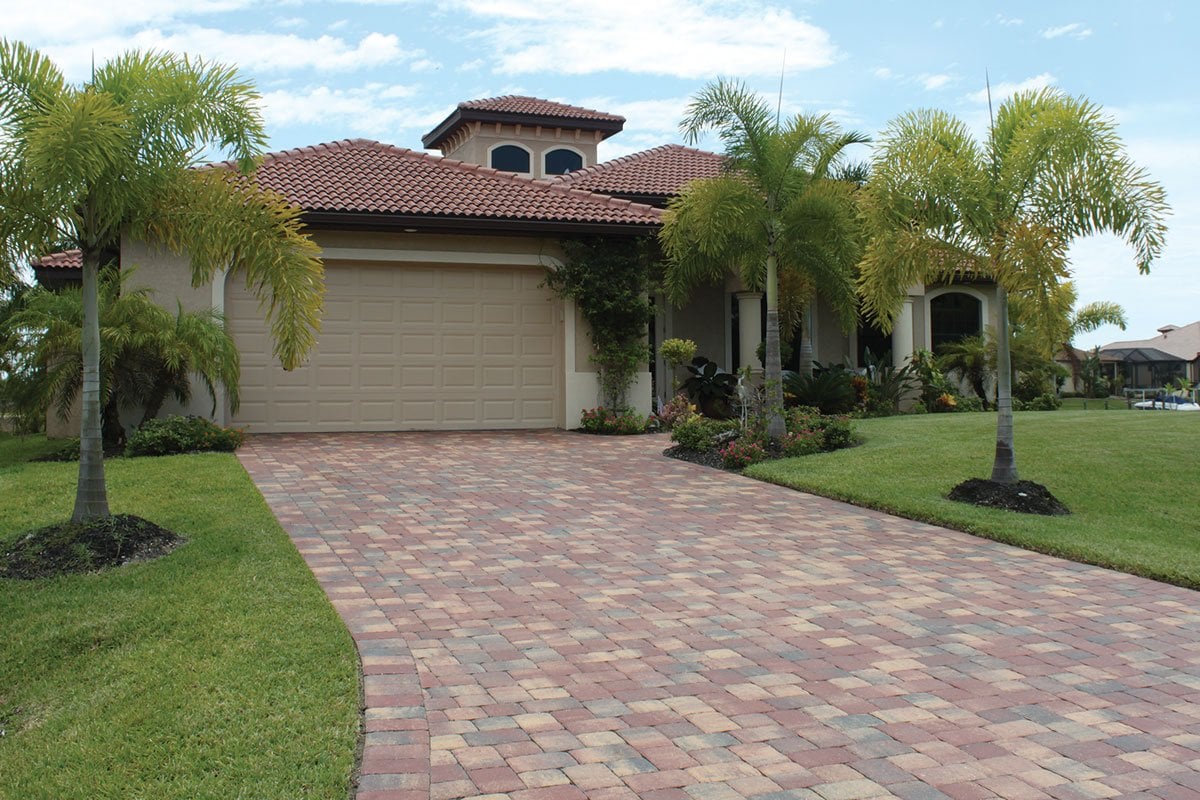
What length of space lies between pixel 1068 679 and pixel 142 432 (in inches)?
446

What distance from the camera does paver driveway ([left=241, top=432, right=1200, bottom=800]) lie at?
167 inches

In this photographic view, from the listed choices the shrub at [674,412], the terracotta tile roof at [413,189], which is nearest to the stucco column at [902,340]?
the shrub at [674,412]

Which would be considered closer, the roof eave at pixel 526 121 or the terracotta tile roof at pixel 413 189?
the terracotta tile roof at pixel 413 189

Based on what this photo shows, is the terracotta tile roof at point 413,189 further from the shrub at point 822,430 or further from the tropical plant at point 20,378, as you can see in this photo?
the shrub at point 822,430

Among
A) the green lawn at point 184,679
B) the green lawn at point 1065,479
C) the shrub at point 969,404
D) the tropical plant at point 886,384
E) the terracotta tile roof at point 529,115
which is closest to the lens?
the green lawn at point 184,679

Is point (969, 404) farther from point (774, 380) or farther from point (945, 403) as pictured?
point (774, 380)

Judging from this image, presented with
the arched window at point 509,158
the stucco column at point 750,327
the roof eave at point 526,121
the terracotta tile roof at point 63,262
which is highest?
the roof eave at point 526,121

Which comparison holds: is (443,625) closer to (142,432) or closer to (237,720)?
(237,720)

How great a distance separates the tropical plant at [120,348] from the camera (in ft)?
41.6

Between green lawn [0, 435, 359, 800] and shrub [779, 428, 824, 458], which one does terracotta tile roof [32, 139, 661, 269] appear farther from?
green lawn [0, 435, 359, 800]

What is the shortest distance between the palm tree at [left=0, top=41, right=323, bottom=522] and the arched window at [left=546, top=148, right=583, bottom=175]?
66.6ft

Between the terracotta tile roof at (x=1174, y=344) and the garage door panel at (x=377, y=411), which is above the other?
the terracotta tile roof at (x=1174, y=344)

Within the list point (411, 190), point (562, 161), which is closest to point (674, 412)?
point (411, 190)

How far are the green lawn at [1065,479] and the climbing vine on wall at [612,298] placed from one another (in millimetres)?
3984
